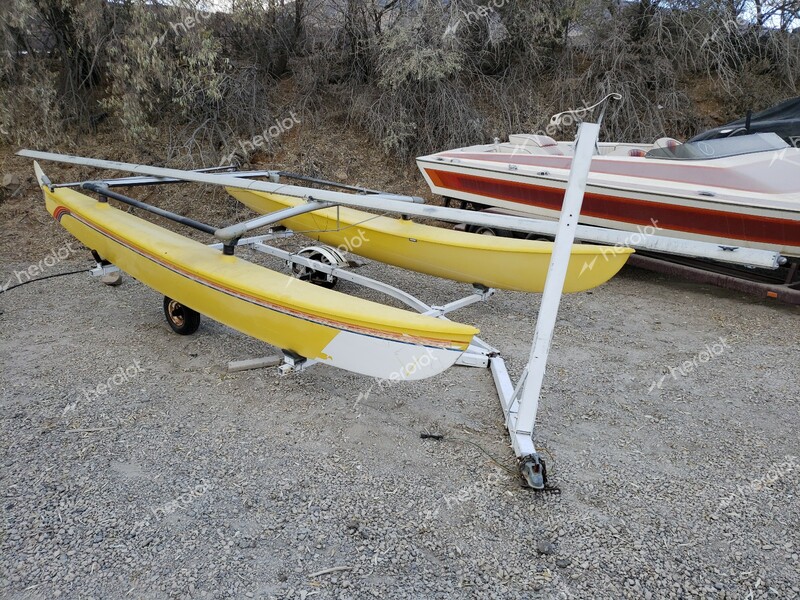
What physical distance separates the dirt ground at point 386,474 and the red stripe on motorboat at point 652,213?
91cm

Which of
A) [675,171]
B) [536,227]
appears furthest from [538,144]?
[536,227]

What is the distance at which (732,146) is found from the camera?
4.72 m

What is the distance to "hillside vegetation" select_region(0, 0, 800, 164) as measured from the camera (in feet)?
23.4

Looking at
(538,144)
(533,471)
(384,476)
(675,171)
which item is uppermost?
(538,144)

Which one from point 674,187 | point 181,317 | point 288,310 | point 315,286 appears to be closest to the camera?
point 288,310

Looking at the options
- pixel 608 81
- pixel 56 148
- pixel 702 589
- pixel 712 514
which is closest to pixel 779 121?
pixel 608 81

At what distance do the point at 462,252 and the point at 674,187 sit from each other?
6.66ft

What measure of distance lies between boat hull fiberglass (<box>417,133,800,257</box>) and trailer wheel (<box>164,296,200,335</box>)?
3.23m

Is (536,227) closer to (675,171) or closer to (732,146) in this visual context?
(675,171)

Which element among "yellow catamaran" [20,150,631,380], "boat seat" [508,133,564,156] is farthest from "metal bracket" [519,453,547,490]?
"boat seat" [508,133,564,156]

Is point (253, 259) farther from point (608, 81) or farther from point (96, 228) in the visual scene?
point (608, 81)

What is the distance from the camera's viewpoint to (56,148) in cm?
748

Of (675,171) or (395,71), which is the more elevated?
(395,71)

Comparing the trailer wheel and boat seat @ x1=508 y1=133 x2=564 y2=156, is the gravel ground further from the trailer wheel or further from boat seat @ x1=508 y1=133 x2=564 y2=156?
boat seat @ x1=508 y1=133 x2=564 y2=156
